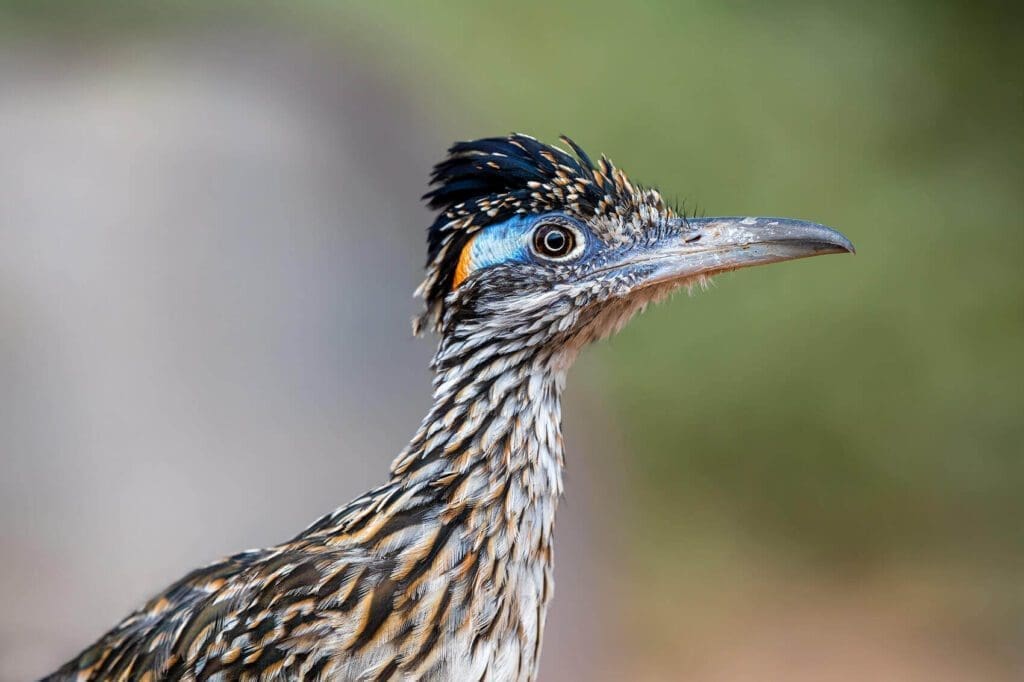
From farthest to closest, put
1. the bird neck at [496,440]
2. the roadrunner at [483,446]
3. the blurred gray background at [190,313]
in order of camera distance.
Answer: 1. the blurred gray background at [190,313]
2. the bird neck at [496,440]
3. the roadrunner at [483,446]

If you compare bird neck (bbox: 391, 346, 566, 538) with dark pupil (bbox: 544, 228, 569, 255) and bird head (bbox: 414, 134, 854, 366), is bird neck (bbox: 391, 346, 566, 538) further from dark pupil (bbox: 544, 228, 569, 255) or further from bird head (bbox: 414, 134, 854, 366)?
dark pupil (bbox: 544, 228, 569, 255)

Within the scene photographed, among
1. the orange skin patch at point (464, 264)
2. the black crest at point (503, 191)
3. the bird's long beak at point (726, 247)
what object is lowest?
the bird's long beak at point (726, 247)

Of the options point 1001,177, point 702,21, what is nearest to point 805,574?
point 1001,177

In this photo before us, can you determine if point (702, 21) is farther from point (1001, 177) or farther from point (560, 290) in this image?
point (560, 290)

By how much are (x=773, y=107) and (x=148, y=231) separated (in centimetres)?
459

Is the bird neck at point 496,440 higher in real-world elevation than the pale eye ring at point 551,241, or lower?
lower

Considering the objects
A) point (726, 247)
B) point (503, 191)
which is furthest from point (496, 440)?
point (726, 247)

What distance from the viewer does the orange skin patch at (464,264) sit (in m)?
2.93

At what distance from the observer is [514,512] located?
112 inches

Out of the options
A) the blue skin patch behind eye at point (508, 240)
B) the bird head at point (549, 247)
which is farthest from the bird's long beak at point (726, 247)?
the blue skin patch behind eye at point (508, 240)

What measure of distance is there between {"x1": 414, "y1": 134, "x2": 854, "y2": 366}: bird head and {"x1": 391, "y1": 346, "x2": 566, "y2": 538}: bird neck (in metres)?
0.06

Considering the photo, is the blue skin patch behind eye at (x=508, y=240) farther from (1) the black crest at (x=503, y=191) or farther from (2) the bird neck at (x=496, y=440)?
(2) the bird neck at (x=496, y=440)

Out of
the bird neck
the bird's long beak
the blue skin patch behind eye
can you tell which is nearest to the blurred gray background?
the bird neck

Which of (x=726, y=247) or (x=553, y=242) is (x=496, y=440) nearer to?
(x=553, y=242)
